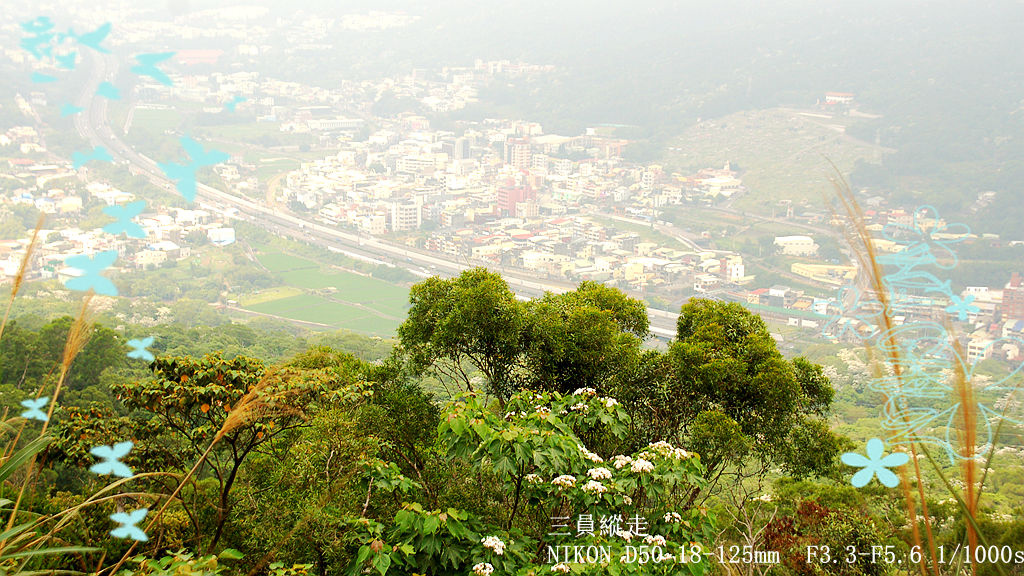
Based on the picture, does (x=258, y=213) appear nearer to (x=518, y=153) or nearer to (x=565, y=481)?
(x=518, y=153)

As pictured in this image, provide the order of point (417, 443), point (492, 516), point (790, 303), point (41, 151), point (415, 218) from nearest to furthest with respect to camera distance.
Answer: point (492, 516), point (417, 443), point (790, 303), point (41, 151), point (415, 218)

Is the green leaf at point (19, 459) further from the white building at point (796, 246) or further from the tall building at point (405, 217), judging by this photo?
the tall building at point (405, 217)

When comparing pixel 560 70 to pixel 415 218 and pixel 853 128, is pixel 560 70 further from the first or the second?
pixel 415 218

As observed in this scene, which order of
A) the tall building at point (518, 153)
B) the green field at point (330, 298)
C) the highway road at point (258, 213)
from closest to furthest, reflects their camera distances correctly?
the green field at point (330, 298), the highway road at point (258, 213), the tall building at point (518, 153)

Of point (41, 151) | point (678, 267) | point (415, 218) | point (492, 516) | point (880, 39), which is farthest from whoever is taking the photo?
point (880, 39)

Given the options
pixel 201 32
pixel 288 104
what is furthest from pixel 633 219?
pixel 201 32

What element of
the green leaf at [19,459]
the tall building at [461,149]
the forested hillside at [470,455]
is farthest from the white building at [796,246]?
the green leaf at [19,459]
